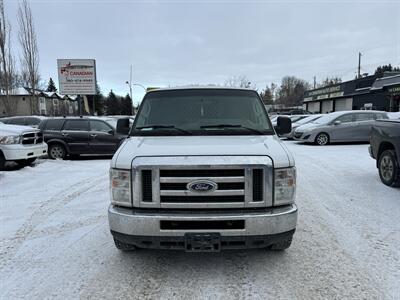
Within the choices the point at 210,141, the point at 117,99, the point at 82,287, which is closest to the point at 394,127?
the point at 210,141

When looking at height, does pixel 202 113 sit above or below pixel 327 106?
below

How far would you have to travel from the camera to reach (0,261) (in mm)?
3736

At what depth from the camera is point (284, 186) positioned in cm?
324

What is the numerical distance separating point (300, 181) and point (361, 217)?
2541 mm

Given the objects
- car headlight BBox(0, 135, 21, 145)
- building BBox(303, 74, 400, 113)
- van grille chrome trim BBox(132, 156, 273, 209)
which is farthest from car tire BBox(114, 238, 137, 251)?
building BBox(303, 74, 400, 113)

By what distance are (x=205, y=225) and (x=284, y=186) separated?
2.88 feet

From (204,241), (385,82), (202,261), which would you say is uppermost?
(385,82)

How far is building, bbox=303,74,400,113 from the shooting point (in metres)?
32.6

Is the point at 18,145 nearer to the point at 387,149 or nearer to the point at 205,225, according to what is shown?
the point at 205,225

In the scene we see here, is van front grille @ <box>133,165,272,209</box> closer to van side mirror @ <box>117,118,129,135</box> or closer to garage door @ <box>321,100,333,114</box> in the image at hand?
van side mirror @ <box>117,118,129,135</box>

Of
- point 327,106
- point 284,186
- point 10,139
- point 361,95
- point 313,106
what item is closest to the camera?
point 284,186

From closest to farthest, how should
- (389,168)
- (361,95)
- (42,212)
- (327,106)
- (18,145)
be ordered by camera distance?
(42,212)
(389,168)
(18,145)
(361,95)
(327,106)

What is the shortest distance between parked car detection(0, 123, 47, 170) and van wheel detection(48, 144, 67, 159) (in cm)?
213

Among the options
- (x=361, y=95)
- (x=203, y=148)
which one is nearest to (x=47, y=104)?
(x=361, y=95)
